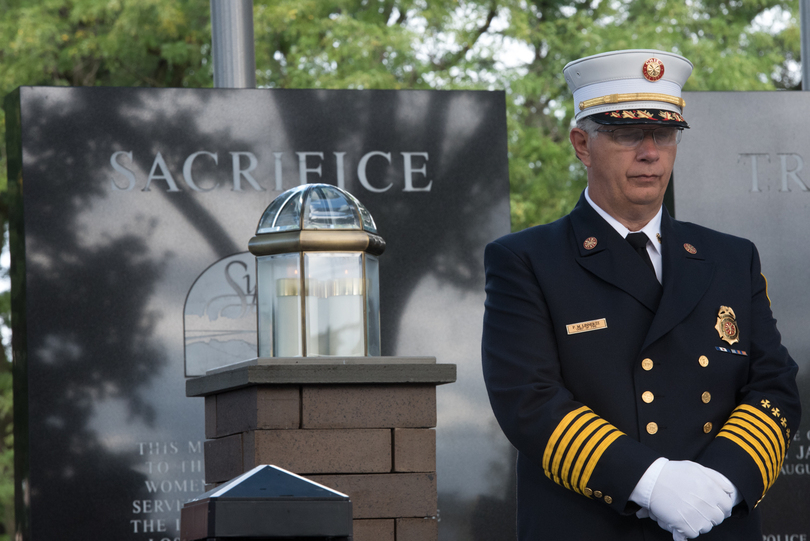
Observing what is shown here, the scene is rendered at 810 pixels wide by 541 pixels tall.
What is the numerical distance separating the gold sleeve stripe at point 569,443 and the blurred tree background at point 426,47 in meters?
7.99

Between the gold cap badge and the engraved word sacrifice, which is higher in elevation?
the engraved word sacrifice

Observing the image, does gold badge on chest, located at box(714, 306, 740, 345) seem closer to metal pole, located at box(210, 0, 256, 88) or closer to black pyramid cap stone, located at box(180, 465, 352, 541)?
black pyramid cap stone, located at box(180, 465, 352, 541)

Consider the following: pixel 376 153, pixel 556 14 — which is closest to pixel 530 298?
pixel 376 153

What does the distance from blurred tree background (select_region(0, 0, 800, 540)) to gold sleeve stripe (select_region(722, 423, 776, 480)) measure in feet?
26.1

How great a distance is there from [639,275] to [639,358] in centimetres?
20

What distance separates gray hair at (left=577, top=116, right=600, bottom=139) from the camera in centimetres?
253

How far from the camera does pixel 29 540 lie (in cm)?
458

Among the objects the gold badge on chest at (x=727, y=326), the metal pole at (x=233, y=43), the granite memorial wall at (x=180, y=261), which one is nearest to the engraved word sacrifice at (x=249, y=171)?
the granite memorial wall at (x=180, y=261)

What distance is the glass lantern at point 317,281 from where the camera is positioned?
10.1 feet

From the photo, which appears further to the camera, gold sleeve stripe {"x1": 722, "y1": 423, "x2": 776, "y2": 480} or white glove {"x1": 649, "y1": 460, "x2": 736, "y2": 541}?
gold sleeve stripe {"x1": 722, "y1": 423, "x2": 776, "y2": 480}

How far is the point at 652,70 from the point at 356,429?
1159 mm

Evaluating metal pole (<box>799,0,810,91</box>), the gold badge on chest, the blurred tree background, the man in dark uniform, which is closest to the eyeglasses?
the man in dark uniform

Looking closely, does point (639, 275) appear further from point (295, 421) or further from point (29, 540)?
point (29, 540)

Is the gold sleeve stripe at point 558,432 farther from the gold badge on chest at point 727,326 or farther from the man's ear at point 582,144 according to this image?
the man's ear at point 582,144
